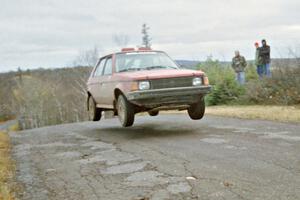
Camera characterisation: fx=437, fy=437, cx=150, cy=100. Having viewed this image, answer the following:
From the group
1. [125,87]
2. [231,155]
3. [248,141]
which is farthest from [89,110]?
[231,155]

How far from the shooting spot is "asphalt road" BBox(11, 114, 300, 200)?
4539mm

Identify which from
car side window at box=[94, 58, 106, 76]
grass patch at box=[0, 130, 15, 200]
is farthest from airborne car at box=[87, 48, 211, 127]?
grass patch at box=[0, 130, 15, 200]

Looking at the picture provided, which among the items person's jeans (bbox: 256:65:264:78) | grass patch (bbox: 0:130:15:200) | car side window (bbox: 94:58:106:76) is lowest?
grass patch (bbox: 0:130:15:200)

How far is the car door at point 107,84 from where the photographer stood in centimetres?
960

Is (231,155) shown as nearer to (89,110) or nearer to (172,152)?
Result: (172,152)

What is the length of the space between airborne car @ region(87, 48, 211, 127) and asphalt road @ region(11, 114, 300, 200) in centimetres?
60

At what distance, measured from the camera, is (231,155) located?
20.4 ft

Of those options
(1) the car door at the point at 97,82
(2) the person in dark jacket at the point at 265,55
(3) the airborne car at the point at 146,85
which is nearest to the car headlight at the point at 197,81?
(3) the airborne car at the point at 146,85

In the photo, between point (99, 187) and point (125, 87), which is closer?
point (99, 187)

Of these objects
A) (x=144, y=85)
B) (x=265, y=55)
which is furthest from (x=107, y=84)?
(x=265, y=55)

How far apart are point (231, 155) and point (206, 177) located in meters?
1.33

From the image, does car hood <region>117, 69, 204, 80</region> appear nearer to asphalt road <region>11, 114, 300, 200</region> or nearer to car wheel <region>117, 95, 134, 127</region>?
car wheel <region>117, 95, 134, 127</region>

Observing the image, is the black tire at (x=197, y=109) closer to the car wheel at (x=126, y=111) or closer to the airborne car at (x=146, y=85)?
the airborne car at (x=146, y=85)

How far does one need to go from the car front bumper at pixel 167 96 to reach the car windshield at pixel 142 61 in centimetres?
114
